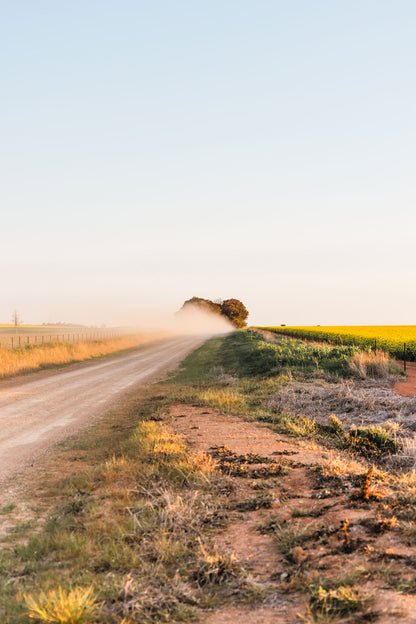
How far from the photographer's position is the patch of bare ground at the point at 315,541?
381 cm

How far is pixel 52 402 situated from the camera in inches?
661

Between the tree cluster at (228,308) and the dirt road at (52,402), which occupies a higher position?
the tree cluster at (228,308)

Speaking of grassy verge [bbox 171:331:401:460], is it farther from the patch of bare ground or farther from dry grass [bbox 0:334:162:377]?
dry grass [bbox 0:334:162:377]

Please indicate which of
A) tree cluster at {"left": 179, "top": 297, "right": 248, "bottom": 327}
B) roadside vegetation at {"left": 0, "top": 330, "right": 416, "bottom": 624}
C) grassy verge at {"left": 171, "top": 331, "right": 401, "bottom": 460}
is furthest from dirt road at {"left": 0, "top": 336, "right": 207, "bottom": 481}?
tree cluster at {"left": 179, "top": 297, "right": 248, "bottom": 327}

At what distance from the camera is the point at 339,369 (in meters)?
20.5

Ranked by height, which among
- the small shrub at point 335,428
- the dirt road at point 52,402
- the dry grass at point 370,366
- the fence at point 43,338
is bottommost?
the dirt road at point 52,402

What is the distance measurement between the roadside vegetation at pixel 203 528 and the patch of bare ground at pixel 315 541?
0.02 meters

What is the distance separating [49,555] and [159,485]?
207cm

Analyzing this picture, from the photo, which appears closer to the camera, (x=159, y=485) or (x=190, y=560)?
(x=190, y=560)

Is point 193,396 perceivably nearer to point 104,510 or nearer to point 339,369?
point 339,369

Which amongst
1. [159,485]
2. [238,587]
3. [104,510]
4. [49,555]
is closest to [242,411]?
[159,485]

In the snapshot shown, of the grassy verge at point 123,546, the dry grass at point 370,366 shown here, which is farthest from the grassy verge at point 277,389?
the grassy verge at point 123,546

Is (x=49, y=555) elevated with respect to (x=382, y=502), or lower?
lower

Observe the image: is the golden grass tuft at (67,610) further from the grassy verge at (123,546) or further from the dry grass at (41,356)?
the dry grass at (41,356)
